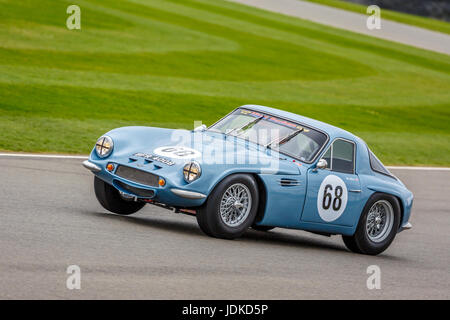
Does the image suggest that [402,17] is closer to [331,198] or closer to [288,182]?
[331,198]

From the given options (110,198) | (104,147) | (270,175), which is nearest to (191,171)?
(270,175)

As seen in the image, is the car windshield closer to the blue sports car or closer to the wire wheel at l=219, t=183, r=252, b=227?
the blue sports car

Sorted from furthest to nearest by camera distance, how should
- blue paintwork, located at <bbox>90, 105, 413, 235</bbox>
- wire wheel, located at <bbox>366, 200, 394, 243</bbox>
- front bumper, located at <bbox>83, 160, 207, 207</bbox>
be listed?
1. wire wheel, located at <bbox>366, 200, 394, 243</bbox>
2. blue paintwork, located at <bbox>90, 105, 413, 235</bbox>
3. front bumper, located at <bbox>83, 160, 207, 207</bbox>

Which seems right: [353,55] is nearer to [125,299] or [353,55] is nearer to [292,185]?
[292,185]

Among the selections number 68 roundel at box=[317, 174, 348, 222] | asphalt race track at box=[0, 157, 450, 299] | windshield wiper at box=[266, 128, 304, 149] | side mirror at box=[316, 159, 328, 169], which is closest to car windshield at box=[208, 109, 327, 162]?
windshield wiper at box=[266, 128, 304, 149]

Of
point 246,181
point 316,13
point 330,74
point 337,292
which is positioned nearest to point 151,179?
point 246,181

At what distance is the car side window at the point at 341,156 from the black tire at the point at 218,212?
1270 mm

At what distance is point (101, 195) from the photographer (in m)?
9.13

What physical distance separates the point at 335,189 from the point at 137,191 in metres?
2.14

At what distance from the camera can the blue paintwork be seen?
8008 millimetres

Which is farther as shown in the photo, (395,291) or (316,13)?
(316,13)

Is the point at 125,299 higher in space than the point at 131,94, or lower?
lower

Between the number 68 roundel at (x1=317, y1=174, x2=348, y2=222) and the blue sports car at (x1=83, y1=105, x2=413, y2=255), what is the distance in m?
0.01

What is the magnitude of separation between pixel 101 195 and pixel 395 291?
3461mm
